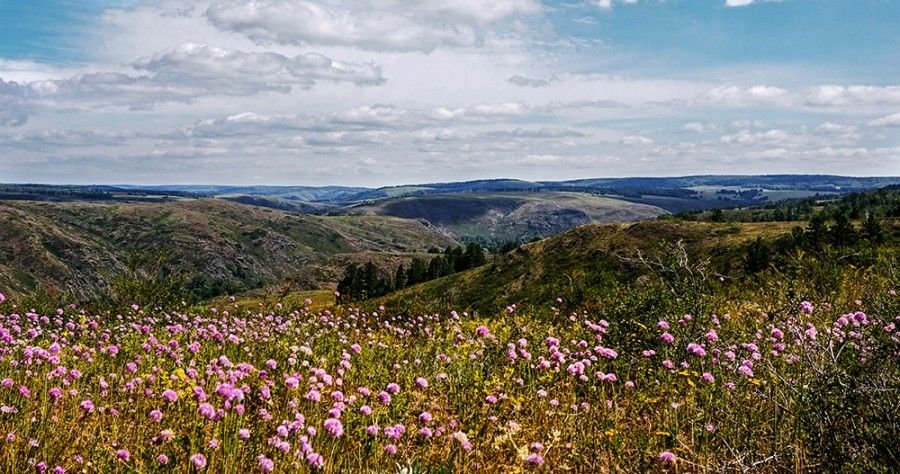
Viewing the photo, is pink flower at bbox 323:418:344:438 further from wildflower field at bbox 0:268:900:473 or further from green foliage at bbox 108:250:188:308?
green foliage at bbox 108:250:188:308

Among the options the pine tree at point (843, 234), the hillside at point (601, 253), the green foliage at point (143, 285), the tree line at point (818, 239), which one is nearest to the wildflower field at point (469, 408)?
the green foliage at point (143, 285)

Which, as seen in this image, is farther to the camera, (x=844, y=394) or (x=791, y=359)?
(x=791, y=359)

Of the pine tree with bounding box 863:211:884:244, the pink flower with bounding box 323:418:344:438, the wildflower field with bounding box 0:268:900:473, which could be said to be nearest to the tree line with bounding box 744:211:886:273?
the pine tree with bounding box 863:211:884:244

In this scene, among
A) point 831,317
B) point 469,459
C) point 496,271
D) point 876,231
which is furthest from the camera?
point 496,271

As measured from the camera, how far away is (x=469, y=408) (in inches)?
263

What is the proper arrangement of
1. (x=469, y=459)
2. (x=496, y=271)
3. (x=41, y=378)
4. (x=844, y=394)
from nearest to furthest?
(x=844, y=394) < (x=469, y=459) < (x=41, y=378) < (x=496, y=271)

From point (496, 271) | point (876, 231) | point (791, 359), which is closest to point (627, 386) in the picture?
point (791, 359)

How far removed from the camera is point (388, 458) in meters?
5.39

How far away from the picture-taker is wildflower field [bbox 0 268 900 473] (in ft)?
16.3

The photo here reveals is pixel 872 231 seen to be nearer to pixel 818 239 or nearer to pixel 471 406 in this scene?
pixel 818 239

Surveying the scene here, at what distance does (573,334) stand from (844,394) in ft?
18.7

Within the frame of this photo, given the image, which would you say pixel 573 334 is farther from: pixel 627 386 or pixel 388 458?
pixel 388 458

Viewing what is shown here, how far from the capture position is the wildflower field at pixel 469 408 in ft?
16.3

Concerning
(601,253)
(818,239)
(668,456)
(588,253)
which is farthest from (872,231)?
(668,456)
